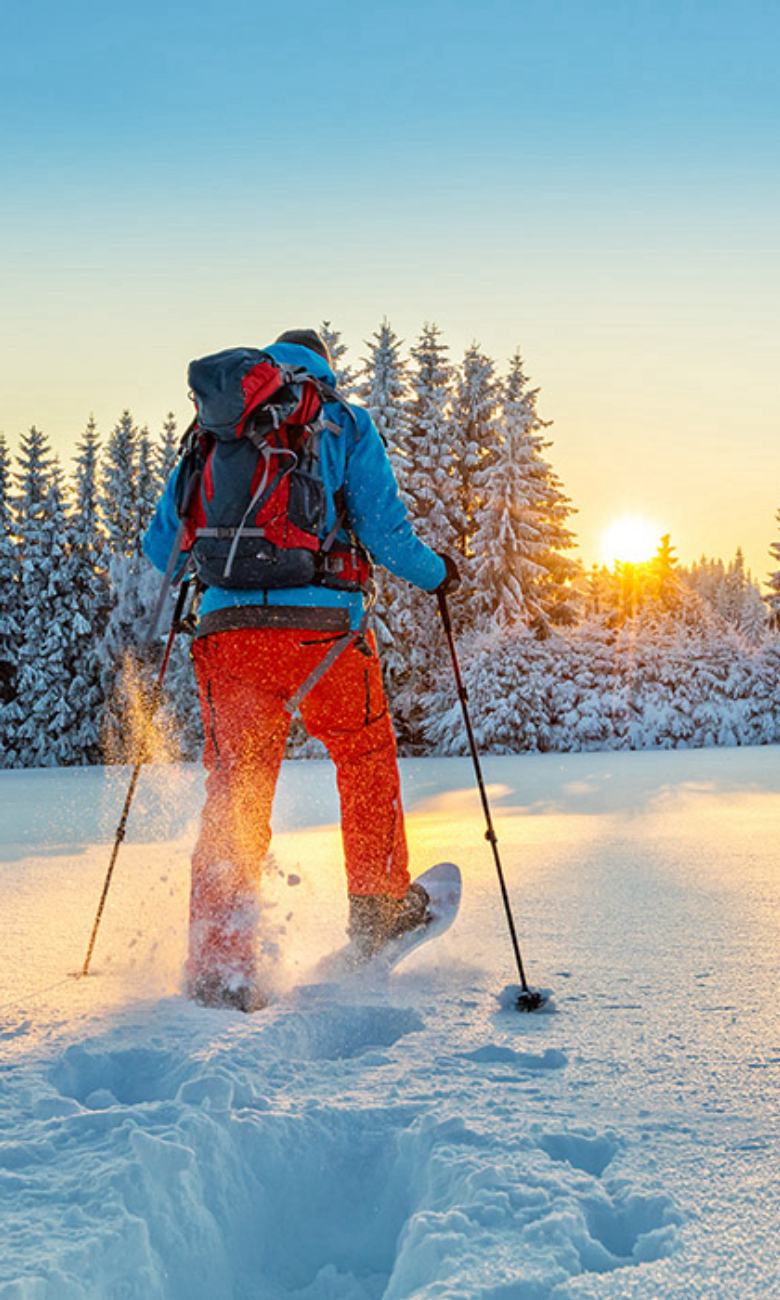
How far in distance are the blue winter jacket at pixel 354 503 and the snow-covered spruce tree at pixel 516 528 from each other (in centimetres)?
2193

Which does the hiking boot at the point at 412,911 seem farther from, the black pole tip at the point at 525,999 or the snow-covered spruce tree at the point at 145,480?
the snow-covered spruce tree at the point at 145,480

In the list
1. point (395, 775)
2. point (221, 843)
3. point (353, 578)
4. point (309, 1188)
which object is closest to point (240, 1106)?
point (309, 1188)

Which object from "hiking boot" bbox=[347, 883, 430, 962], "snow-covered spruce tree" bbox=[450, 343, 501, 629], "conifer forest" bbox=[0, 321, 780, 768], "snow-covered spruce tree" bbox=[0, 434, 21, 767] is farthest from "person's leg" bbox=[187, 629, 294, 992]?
"snow-covered spruce tree" bbox=[450, 343, 501, 629]

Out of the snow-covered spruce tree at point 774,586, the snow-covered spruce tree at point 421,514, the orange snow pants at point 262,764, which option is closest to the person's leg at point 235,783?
the orange snow pants at point 262,764

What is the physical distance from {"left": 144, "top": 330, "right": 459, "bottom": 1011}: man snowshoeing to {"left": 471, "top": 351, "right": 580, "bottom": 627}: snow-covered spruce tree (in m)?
22.0

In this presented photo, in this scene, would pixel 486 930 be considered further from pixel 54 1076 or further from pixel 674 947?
pixel 54 1076

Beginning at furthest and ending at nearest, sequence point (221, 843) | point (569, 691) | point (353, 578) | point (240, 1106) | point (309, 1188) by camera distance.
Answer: point (569, 691) → point (353, 578) → point (221, 843) → point (240, 1106) → point (309, 1188)

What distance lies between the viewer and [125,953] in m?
3.20

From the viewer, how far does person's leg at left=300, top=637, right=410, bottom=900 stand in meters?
3.04

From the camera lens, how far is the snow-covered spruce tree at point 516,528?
25484mm

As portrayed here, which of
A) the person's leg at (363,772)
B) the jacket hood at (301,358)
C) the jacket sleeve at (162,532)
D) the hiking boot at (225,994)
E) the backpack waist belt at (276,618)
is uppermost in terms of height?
the jacket hood at (301,358)

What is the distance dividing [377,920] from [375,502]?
1306mm

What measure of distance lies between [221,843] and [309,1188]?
123 centimetres

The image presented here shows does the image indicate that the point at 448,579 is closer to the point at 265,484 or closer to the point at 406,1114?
the point at 265,484
